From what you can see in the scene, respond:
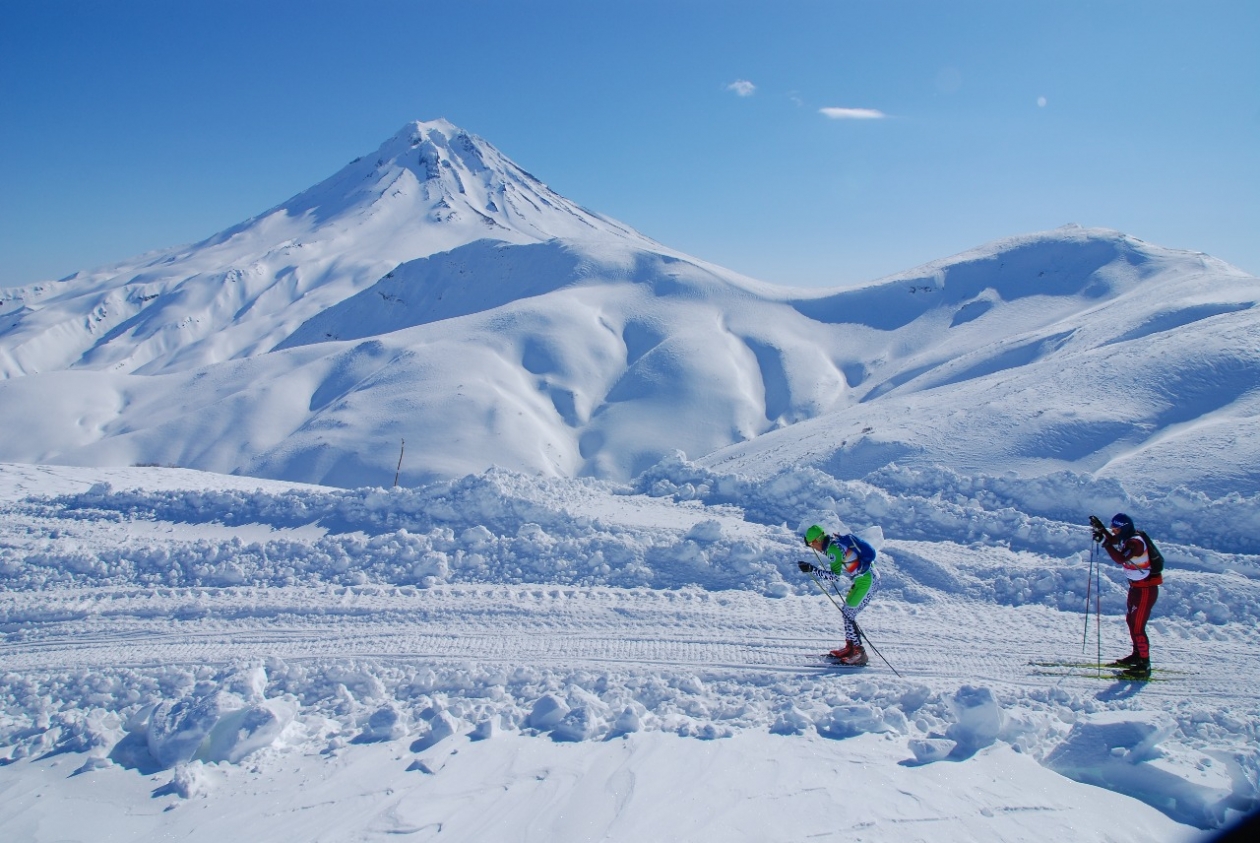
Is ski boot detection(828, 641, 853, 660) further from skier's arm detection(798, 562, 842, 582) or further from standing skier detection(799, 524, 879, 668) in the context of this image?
skier's arm detection(798, 562, 842, 582)

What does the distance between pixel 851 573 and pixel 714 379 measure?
34.8 metres

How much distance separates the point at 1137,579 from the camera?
20.4 ft

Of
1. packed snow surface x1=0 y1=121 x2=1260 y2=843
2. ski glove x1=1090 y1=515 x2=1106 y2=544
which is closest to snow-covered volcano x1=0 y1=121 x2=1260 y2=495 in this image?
packed snow surface x1=0 y1=121 x2=1260 y2=843

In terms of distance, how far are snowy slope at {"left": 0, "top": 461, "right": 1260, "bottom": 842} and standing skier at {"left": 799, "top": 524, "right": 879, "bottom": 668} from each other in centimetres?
20

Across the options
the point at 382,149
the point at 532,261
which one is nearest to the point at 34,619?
the point at 532,261

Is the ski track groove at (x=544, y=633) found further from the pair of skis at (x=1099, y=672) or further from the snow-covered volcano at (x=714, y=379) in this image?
the snow-covered volcano at (x=714, y=379)

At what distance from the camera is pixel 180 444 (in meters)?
40.4

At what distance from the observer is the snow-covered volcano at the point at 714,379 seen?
14859 mm

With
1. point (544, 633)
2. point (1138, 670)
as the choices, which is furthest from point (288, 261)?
point (1138, 670)

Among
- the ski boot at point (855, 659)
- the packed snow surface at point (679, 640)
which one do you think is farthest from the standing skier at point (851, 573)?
the packed snow surface at point (679, 640)

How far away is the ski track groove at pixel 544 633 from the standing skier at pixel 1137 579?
235 millimetres

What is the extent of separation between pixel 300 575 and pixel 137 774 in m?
3.64

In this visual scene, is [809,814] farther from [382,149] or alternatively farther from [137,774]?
[382,149]

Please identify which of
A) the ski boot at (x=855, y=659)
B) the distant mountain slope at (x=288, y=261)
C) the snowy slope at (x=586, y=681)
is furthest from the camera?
the distant mountain slope at (x=288, y=261)
